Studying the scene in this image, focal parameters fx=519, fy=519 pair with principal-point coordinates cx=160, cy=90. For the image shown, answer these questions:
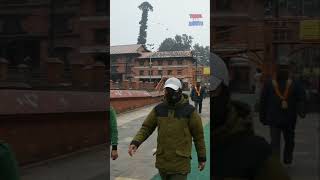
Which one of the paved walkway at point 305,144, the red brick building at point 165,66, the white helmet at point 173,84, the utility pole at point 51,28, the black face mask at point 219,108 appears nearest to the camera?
the black face mask at point 219,108

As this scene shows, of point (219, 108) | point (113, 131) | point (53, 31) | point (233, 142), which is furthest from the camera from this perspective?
point (113, 131)

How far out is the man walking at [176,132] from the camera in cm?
250

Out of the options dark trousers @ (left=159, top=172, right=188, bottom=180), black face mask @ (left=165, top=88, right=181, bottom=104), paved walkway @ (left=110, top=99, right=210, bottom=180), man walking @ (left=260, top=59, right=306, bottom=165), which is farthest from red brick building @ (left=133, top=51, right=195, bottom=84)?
paved walkway @ (left=110, top=99, right=210, bottom=180)

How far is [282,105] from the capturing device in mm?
2115

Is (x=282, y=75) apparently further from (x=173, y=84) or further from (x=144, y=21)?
(x=144, y=21)

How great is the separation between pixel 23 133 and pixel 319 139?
175cm

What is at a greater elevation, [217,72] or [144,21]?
[144,21]

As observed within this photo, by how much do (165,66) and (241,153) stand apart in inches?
59.4

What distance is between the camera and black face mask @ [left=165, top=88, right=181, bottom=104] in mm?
2494

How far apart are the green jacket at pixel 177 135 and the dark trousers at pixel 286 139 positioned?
486mm

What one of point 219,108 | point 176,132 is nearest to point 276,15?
point 219,108

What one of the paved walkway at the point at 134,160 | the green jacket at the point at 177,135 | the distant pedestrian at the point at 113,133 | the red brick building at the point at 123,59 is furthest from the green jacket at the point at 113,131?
the paved walkway at the point at 134,160

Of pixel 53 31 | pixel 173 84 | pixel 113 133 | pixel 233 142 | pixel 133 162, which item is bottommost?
pixel 133 162

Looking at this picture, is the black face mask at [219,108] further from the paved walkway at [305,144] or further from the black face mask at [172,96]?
the black face mask at [172,96]
